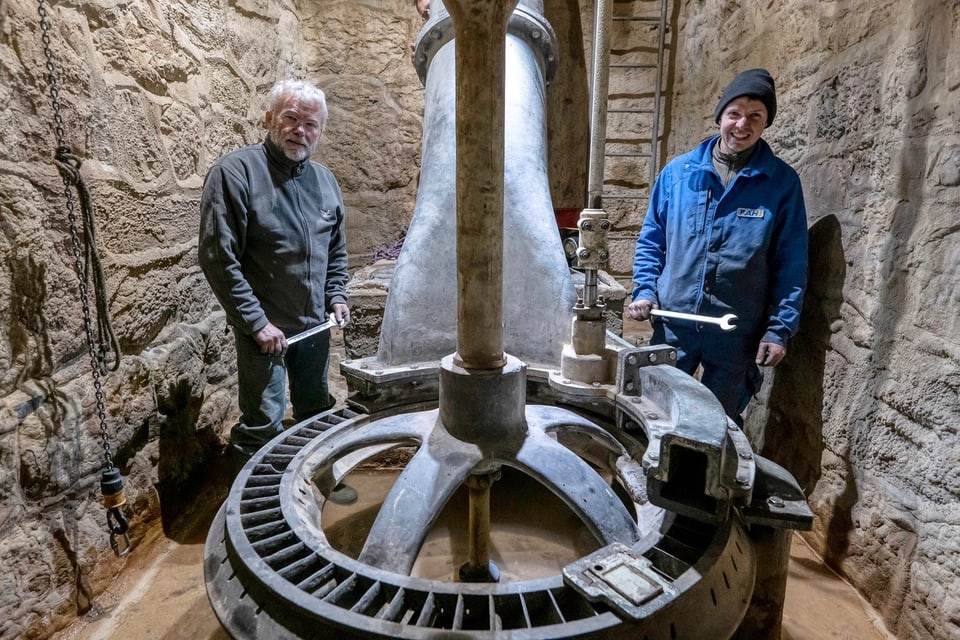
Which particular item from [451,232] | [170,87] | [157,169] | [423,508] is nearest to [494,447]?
[423,508]

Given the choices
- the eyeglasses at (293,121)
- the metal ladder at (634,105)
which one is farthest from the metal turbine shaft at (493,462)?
the metal ladder at (634,105)

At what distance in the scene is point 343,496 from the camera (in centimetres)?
280

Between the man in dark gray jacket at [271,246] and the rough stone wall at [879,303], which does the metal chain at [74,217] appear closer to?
the man in dark gray jacket at [271,246]

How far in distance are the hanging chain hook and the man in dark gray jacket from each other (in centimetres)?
35

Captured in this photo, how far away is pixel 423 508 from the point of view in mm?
1391

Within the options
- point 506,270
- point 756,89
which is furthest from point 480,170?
point 756,89

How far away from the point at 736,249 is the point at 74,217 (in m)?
2.34

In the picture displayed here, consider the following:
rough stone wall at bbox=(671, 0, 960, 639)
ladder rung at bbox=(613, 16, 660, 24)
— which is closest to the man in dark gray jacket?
rough stone wall at bbox=(671, 0, 960, 639)

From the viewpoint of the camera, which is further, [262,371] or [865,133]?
[262,371]

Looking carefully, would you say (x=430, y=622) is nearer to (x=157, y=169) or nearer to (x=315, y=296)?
(x=315, y=296)

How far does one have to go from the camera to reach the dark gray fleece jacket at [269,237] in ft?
7.02

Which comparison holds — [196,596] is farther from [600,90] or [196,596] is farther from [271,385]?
[600,90]

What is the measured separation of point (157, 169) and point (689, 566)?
2.43m

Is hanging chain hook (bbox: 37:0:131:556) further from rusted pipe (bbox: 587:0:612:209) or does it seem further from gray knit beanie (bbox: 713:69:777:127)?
gray knit beanie (bbox: 713:69:777:127)
